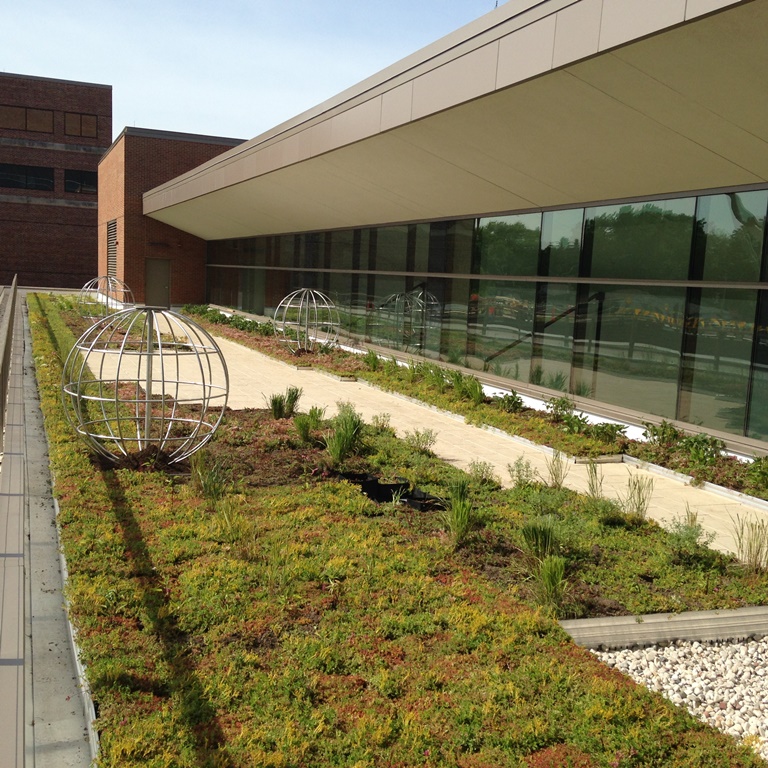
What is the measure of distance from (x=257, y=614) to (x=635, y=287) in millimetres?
7989

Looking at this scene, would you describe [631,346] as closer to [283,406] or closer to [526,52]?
[526,52]

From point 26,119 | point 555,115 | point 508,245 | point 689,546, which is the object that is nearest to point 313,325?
point 508,245

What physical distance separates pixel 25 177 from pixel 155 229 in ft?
62.2

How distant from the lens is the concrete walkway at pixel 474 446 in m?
7.69

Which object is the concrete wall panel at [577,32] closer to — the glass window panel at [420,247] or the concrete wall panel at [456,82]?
the concrete wall panel at [456,82]

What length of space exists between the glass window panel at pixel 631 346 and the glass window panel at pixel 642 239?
0.26 meters

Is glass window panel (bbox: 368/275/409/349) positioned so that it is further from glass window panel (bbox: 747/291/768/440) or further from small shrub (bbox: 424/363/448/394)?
glass window panel (bbox: 747/291/768/440)

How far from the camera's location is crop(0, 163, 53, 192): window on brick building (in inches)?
1842

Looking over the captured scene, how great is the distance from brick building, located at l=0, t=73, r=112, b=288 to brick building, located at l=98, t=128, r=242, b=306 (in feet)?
48.7

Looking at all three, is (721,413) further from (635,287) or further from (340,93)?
(340,93)

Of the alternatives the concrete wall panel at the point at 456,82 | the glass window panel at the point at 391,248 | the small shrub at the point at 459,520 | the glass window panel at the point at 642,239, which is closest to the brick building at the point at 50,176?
the glass window panel at the point at 391,248

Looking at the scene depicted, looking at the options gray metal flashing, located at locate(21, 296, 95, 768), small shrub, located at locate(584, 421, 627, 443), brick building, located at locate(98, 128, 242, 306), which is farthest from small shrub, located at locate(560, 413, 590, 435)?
brick building, located at locate(98, 128, 242, 306)

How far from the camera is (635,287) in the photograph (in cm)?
1107

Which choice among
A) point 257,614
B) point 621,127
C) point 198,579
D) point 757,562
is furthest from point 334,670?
point 621,127
